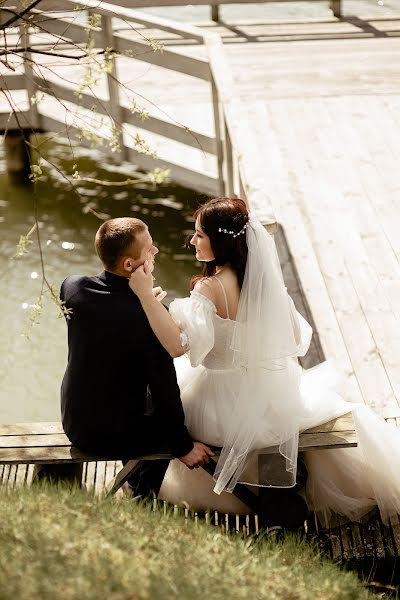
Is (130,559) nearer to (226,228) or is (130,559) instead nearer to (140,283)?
(140,283)

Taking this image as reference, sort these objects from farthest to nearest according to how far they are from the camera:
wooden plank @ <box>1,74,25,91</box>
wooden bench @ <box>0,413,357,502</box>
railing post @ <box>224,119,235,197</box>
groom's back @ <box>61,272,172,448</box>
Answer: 1. wooden plank @ <box>1,74,25,91</box>
2. railing post @ <box>224,119,235,197</box>
3. wooden bench @ <box>0,413,357,502</box>
4. groom's back @ <box>61,272,172,448</box>

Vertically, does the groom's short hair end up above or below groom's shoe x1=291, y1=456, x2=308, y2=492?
above

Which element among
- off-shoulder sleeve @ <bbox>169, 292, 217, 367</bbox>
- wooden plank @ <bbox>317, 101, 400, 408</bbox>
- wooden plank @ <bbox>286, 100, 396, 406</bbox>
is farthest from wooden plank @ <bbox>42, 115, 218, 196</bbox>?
off-shoulder sleeve @ <bbox>169, 292, 217, 367</bbox>

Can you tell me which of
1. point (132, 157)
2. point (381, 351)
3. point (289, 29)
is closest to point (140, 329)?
point (381, 351)

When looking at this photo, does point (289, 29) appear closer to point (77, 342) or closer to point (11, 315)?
point (11, 315)

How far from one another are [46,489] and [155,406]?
0.63 metres

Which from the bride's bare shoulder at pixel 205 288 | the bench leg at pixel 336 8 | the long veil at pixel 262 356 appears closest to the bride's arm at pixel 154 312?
the bride's bare shoulder at pixel 205 288

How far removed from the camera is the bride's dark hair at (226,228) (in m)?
3.70

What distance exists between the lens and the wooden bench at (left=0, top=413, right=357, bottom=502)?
11.6 feet

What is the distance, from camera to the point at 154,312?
11.3 feet

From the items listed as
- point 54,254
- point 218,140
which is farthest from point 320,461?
point 54,254

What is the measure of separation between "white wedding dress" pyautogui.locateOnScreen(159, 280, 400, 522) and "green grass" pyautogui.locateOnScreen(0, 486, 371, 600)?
513 mm

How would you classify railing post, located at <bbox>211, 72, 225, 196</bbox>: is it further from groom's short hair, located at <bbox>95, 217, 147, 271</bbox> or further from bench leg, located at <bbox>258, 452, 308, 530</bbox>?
bench leg, located at <bbox>258, 452, 308, 530</bbox>

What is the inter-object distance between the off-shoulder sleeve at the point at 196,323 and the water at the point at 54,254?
3.03 m
